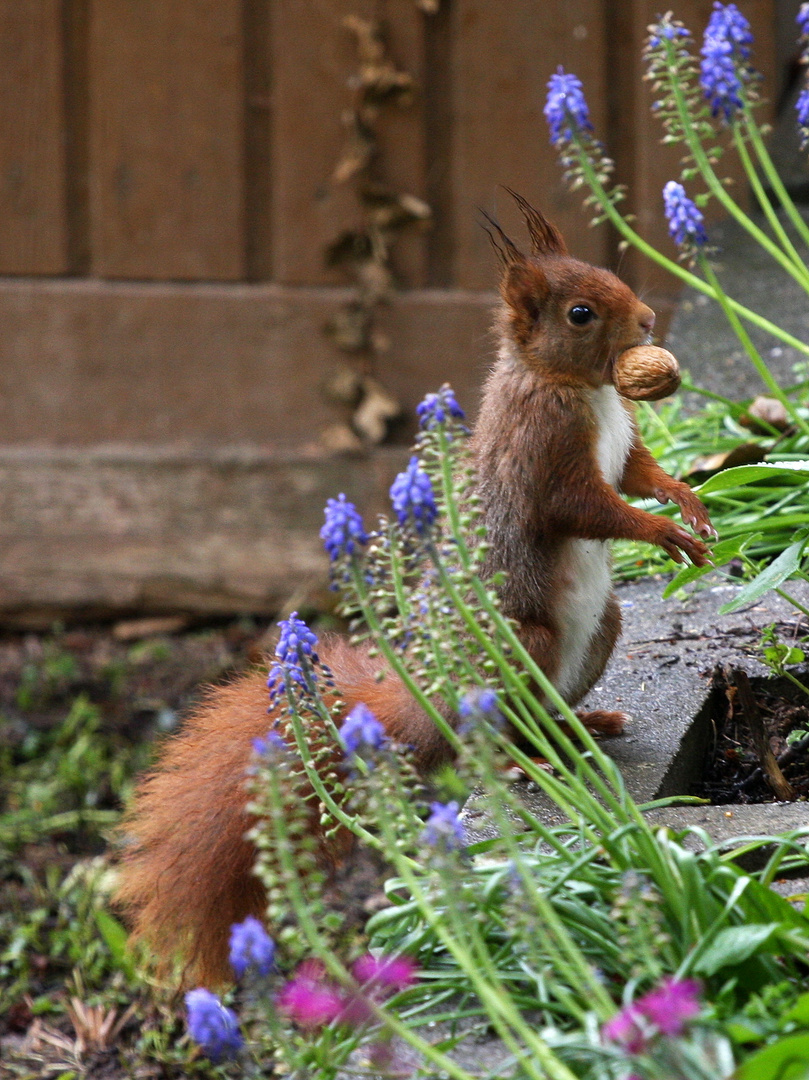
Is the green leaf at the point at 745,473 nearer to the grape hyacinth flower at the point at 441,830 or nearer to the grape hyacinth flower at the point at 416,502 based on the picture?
the grape hyacinth flower at the point at 416,502

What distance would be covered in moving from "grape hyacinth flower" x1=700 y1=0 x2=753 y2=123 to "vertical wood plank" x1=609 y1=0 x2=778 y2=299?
1644mm

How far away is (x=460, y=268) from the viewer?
14.4 feet

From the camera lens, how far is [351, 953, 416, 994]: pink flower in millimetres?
1198

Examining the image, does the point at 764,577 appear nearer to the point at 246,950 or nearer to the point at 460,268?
the point at 246,950

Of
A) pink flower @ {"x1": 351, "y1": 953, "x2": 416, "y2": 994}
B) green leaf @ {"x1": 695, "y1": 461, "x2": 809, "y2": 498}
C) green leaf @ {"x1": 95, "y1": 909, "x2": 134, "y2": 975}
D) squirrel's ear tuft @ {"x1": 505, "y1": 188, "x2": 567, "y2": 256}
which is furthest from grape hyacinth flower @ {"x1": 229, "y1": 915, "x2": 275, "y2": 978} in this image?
green leaf @ {"x1": 95, "y1": 909, "x2": 134, "y2": 975}

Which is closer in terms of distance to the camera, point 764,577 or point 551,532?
point 764,577

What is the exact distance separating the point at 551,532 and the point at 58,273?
2.91 meters

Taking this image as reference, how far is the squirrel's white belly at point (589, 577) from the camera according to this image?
79.1 inches

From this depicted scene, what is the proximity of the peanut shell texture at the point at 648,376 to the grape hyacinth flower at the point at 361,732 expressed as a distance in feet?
3.05

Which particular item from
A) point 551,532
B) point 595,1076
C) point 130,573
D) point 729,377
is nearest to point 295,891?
point 595,1076

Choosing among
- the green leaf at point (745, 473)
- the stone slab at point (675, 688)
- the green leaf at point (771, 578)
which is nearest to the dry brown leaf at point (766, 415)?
the stone slab at point (675, 688)

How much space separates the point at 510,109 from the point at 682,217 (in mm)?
2113

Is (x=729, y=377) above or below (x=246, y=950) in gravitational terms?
above

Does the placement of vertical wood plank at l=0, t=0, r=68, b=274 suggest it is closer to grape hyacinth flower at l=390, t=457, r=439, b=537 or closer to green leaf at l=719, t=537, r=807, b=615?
green leaf at l=719, t=537, r=807, b=615
